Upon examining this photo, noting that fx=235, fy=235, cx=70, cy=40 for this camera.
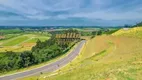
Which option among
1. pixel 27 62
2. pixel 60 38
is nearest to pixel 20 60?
pixel 27 62

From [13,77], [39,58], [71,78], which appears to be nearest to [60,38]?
[39,58]

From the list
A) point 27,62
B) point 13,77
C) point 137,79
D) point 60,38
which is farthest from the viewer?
point 60,38

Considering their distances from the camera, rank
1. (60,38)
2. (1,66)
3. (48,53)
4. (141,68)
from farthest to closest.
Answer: (60,38)
(48,53)
(1,66)
(141,68)

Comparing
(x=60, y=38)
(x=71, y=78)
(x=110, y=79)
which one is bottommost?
(x=60, y=38)

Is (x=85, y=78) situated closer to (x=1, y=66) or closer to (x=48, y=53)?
(x=1, y=66)

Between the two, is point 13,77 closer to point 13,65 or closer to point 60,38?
point 13,65

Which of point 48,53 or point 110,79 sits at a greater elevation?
point 110,79

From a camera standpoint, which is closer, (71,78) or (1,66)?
(71,78)

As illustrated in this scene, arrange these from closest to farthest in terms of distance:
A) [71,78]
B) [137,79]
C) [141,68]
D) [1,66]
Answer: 1. [137,79]
2. [141,68]
3. [71,78]
4. [1,66]

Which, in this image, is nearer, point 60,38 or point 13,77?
→ point 13,77
